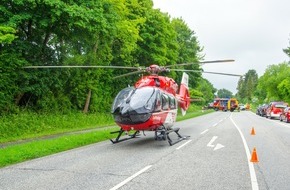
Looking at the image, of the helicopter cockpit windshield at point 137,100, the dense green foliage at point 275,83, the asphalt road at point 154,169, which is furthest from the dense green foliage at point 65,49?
the dense green foliage at point 275,83

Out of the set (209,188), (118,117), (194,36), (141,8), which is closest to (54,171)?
(209,188)

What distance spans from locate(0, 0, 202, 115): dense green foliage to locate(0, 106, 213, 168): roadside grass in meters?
1.33

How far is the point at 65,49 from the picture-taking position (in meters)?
25.5

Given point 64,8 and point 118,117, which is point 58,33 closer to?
point 64,8

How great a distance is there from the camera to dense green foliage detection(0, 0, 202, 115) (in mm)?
19500

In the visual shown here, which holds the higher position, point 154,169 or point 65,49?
point 65,49

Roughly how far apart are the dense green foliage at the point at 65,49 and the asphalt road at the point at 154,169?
23.0 feet

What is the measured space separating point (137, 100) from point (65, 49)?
1247 centimetres

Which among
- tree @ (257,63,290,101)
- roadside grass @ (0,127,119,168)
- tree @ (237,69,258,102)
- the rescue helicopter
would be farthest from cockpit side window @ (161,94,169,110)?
tree @ (237,69,258,102)

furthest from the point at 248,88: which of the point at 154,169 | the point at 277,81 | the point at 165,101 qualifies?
the point at 154,169

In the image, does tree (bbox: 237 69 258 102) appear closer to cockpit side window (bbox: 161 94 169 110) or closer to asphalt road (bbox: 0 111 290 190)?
cockpit side window (bbox: 161 94 169 110)

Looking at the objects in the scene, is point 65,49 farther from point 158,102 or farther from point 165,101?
point 158,102

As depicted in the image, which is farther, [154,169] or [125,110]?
[125,110]

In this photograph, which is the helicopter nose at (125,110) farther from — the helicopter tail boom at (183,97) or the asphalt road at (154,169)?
the helicopter tail boom at (183,97)
